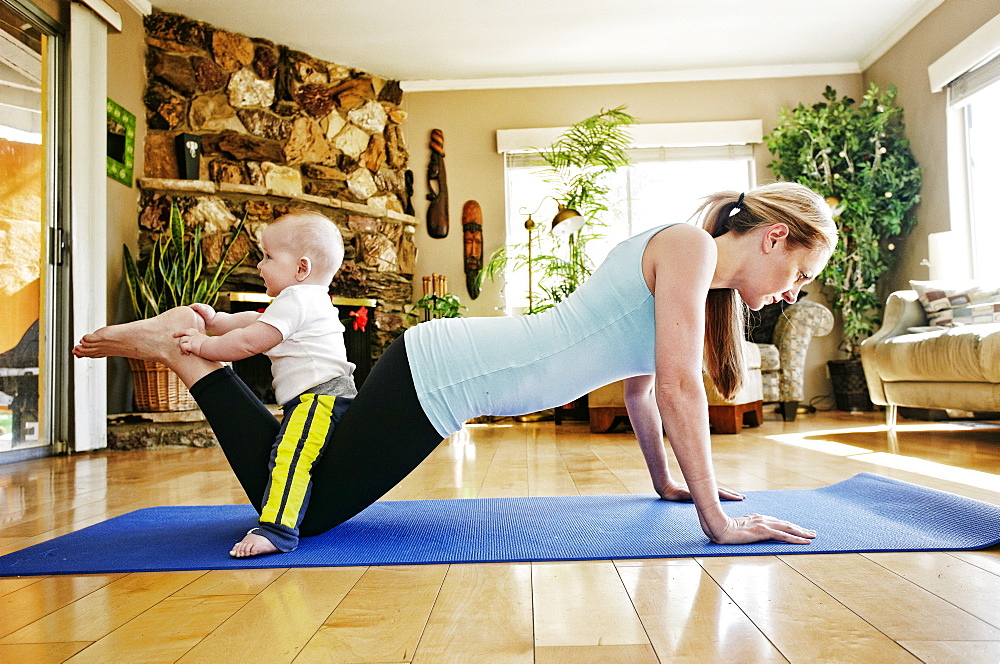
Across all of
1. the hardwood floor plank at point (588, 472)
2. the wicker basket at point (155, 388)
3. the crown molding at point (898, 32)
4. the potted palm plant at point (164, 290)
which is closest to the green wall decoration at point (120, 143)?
the potted palm plant at point (164, 290)

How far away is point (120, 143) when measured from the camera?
445 cm

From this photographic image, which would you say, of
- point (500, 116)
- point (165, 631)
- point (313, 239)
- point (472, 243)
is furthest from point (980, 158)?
point (165, 631)

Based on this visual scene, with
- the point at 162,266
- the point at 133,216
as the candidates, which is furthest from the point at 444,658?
the point at 133,216

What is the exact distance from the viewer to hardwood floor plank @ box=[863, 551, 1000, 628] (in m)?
0.97

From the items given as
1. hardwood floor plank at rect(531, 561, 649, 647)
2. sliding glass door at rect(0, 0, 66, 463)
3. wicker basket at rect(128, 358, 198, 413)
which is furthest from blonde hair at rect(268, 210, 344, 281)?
wicker basket at rect(128, 358, 198, 413)

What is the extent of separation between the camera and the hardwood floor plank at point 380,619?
84cm

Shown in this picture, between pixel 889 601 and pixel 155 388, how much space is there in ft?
12.1

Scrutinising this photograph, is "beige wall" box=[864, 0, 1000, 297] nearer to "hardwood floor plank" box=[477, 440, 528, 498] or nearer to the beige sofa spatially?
the beige sofa

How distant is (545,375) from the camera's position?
1398 mm

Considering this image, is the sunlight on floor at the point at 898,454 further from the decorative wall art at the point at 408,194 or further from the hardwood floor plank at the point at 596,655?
the decorative wall art at the point at 408,194

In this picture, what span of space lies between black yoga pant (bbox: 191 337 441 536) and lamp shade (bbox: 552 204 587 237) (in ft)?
12.1

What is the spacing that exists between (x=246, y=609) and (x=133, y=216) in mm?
4157

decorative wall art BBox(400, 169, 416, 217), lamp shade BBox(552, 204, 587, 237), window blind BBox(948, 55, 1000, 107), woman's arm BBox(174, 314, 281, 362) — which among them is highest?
window blind BBox(948, 55, 1000, 107)

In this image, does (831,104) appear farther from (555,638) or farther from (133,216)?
(555,638)
